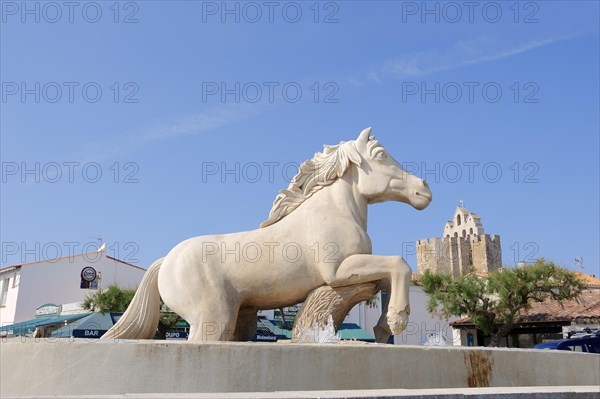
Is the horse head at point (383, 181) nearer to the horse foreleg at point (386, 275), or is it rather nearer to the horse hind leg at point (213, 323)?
the horse foreleg at point (386, 275)

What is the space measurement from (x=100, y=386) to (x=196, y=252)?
1967 mm

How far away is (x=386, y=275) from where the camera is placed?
6219 mm

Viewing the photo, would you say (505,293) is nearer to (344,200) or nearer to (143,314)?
(344,200)

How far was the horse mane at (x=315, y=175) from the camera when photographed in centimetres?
682

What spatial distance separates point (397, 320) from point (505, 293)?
72.7 feet

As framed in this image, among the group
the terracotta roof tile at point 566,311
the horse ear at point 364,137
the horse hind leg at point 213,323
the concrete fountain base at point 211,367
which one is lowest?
the concrete fountain base at point 211,367

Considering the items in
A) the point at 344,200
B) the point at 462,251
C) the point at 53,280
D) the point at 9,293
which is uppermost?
the point at 462,251

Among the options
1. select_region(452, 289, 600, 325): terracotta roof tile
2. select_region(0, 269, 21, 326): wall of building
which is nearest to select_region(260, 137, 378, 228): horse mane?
select_region(452, 289, 600, 325): terracotta roof tile

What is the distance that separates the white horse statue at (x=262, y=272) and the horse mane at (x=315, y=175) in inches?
4.1

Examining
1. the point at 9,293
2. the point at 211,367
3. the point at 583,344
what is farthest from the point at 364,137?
the point at 9,293

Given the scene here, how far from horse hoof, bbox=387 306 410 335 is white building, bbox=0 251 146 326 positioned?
2956 cm

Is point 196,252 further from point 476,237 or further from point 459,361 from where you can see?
point 476,237

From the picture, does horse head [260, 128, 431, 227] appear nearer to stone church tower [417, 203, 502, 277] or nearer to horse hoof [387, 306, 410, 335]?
horse hoof [387, 306, 410, 335]

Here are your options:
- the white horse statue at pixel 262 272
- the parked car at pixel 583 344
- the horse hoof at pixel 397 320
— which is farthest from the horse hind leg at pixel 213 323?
the parked car at pixel 583 344
